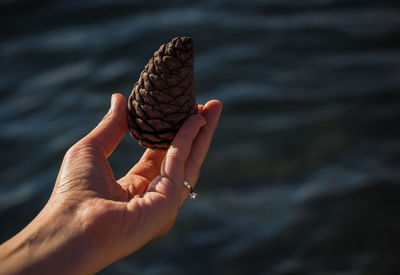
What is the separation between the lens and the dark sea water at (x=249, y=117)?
3701mm

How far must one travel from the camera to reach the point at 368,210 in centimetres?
381

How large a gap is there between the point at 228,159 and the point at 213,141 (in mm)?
288

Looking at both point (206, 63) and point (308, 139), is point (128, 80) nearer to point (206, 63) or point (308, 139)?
point (206, 63)

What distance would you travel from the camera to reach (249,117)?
468 centimetres

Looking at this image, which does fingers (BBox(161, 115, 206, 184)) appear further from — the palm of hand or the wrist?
the wrist

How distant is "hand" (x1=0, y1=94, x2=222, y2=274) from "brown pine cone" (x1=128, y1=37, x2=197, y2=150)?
0.29 feet

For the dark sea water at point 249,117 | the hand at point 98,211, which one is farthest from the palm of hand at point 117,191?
the dark sea water at point 249,117

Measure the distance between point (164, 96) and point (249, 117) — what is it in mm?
2355

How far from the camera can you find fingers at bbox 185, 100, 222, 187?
2.67 m

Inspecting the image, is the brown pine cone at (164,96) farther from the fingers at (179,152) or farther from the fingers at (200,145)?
the fingers at (200,145)

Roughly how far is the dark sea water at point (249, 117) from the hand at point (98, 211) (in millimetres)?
1349

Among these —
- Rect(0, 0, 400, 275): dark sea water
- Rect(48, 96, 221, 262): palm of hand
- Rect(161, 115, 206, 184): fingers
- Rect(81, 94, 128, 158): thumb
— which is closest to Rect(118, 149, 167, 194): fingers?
Rect(48, 96, 221, 262): palm of hand

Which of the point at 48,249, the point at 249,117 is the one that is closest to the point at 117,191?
the point at 48,249

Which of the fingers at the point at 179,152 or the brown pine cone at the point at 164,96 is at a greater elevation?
the brown pine cone at the point at 164,96
